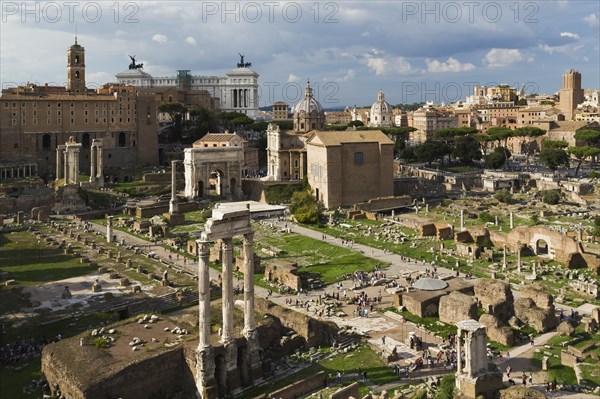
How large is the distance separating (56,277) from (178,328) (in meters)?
14.5

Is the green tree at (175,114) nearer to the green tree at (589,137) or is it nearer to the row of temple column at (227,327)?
the green tree at (589,137)

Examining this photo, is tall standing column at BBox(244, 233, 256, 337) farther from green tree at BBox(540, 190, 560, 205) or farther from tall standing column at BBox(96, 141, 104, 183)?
tall standing column at BBox(96, 141, 104, 183)

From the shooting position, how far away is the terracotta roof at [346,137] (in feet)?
192

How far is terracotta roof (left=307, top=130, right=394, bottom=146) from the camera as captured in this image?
58594mm

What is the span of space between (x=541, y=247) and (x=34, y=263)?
102 feet

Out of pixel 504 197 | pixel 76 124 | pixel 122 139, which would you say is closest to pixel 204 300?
pixel 504 197

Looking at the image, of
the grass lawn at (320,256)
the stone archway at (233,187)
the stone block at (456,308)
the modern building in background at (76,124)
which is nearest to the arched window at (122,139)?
the modern building in background at (76,124)

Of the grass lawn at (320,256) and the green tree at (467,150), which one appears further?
the green tree at (467,150)

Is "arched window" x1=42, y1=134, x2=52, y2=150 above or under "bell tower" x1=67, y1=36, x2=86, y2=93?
under

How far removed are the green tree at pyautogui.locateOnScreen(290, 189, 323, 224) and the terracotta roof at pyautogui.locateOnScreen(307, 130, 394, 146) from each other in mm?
5214

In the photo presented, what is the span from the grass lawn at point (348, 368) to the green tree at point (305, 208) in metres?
26.8

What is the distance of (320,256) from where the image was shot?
133 ft

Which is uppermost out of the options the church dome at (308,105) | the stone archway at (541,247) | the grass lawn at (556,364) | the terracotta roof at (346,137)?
the church dome at (308,105)

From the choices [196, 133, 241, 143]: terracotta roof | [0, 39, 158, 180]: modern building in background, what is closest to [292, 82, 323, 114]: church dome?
[196, 133, 241, 143]: terracotta roof
